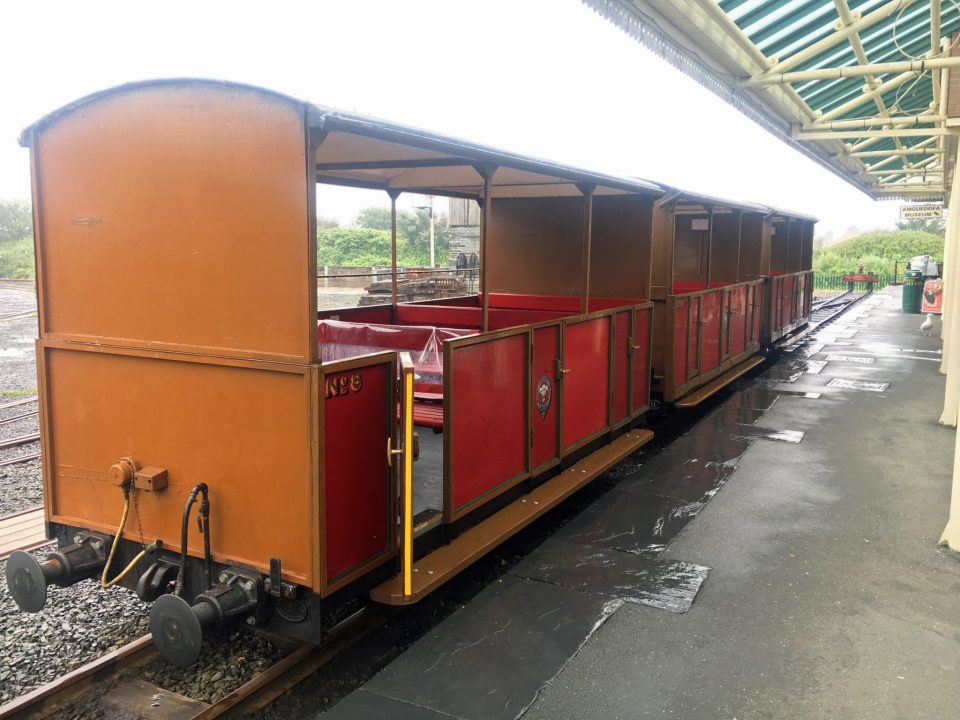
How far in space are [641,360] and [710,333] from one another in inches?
113

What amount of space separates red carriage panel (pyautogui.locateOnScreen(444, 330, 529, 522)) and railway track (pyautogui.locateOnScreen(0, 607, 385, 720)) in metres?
1.16

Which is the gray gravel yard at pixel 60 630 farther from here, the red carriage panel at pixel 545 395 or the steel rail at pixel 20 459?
the red carriage panel at pixel 545 395

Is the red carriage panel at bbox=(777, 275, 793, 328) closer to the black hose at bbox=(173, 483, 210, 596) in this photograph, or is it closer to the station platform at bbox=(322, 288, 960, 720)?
the station platform at bbox=(322, 288, 960, 720)

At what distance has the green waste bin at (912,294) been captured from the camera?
888 inches

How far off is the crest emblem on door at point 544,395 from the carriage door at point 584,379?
0.15 metres

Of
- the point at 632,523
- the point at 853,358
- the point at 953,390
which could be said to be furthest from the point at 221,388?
the point at 853,358

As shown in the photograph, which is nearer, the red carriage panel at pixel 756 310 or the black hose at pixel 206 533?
the black hose at pixel 206 533

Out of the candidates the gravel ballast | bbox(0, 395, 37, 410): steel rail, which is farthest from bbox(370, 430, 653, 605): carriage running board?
bbox(0, 395, 37, 410): steel rail

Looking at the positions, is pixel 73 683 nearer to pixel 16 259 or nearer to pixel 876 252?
pixel 16 259

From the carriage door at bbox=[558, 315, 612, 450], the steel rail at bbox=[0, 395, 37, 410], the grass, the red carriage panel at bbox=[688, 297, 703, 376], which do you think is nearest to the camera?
the carriage door at bbox=[558, 315, 612, 450]

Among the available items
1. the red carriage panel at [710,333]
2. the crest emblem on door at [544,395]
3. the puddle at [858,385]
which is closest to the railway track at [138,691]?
the crest emblem on door at [544,395]

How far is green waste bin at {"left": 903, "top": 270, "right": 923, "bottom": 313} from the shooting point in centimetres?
2257

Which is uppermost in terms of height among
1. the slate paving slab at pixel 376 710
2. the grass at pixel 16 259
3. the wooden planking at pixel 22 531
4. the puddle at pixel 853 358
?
the grass at pixel 16 259

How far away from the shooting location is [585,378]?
6.21 meters
